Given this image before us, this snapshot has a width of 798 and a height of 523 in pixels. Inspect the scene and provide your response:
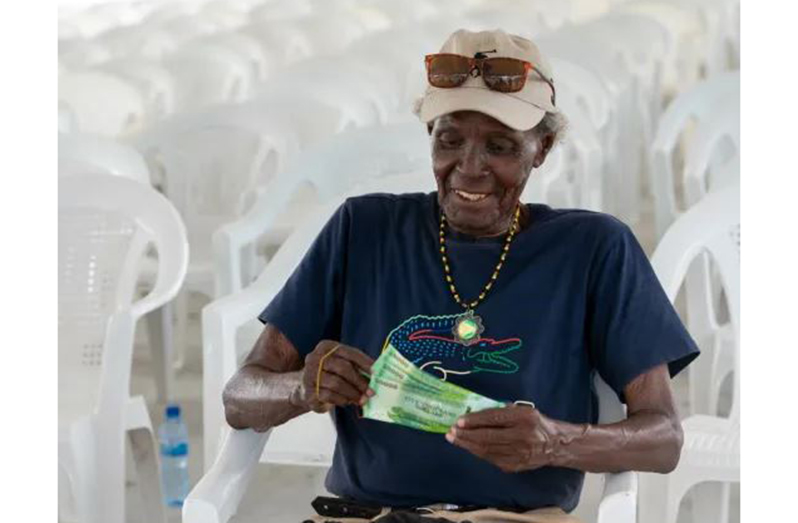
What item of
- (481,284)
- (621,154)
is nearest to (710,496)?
(481,284)

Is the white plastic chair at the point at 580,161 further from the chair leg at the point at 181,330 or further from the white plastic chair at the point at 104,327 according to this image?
the white plastic chair at the point at 104,327

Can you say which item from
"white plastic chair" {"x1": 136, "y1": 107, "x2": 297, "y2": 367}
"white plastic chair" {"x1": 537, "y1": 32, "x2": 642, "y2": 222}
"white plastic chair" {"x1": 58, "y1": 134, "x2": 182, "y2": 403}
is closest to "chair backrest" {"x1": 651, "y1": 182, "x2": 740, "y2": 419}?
"white plastic chair" {"x1": 58, "y1": 134, "x2": 182, "y2": 403}

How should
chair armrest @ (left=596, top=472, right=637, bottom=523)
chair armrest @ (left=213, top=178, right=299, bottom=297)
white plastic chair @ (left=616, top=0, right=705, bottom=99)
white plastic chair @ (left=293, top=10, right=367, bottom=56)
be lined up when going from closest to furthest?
chair armrest @ (left=596, top=472, right=637, bottom=523) → chair armrest @ (left=213, top=178, right=299, bottom=297) → white plastic chair @ (left=616, top=0, right=705, bottom=99) → white plastic chair @ (left=293, top=10, right=367, bottom=56)

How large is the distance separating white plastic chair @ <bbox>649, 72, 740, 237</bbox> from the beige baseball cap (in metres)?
2.81

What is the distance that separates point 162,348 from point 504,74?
267 centimetres

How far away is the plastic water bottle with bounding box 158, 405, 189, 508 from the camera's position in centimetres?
387

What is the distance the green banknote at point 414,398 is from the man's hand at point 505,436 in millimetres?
24

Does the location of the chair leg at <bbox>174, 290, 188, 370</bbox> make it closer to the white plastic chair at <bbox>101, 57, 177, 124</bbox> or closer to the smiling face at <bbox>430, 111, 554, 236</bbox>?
the white plastic chair at <bbox>101, 57, 177, 124</bbox>

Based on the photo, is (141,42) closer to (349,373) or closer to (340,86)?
(340,86)

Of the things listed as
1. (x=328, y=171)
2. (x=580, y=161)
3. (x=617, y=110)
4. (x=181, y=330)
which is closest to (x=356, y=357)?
(x=328, y=171)

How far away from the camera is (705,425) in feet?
9.73

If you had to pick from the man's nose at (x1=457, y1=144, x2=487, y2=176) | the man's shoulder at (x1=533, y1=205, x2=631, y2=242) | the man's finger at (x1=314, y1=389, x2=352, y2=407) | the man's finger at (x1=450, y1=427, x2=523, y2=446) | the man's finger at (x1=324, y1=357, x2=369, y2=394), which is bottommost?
the man's finger at (x1=450, y1=427, x2=523, y2=446)

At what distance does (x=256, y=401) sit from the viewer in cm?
224

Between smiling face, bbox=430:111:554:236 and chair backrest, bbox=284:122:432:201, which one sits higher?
chair backrest, bbox=284:122:432:201
